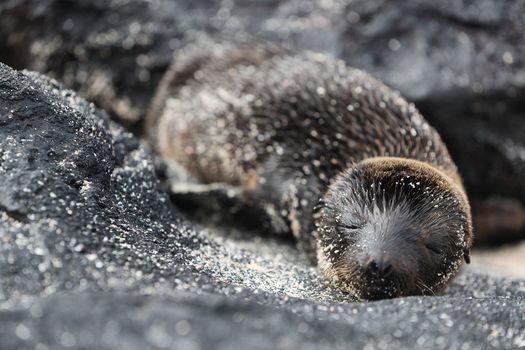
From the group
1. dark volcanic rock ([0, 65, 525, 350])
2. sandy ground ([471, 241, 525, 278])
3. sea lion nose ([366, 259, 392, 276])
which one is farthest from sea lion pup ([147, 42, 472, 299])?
sandy ground ([471, 241, 525, 278])

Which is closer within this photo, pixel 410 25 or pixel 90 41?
pixel 410 25

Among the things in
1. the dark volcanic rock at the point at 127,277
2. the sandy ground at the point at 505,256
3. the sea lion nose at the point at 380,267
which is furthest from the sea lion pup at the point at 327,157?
the sandy ground at the point at 505,256

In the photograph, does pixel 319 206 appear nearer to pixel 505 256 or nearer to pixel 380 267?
pixel 380 267

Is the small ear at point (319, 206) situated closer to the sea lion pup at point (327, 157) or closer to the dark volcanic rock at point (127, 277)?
the sea lion pup at point (327, 157)

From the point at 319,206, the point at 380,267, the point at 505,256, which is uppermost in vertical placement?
the point at 380,267

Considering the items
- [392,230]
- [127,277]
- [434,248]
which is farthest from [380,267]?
[127,277]

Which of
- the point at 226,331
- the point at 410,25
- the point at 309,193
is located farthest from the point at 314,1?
the point at 226,331

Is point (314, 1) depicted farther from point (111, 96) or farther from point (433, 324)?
point (433, 324)

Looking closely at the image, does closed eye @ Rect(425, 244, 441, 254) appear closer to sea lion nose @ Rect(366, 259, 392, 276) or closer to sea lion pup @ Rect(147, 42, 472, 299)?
sea lion pup @ Rect(147, 42, 472, 299)
